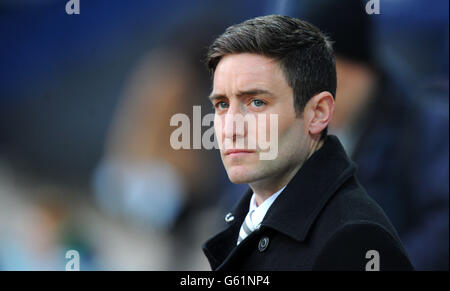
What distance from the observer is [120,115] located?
4.50m

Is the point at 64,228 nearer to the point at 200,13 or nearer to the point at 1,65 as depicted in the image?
the point at 1,65

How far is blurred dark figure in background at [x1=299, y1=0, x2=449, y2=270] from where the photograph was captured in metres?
4.30

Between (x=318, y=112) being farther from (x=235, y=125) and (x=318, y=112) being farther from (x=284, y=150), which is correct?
(x=235, y=125)

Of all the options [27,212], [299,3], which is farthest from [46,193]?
[299,3]

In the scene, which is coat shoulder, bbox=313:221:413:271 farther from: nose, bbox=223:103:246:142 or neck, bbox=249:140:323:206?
nose, bbox=223:103:246:142

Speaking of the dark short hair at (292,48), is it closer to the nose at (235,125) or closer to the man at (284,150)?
the man at (284,150)

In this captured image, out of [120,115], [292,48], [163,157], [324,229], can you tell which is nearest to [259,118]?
[292,48]

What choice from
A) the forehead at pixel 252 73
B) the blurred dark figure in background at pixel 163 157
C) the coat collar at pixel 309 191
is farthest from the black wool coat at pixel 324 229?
the blurred dark figure in background at pixel 163 157

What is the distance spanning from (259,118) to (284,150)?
6.7 inches

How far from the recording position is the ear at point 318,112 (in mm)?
2303

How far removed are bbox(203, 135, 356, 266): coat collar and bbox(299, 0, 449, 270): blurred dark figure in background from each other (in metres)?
2.09

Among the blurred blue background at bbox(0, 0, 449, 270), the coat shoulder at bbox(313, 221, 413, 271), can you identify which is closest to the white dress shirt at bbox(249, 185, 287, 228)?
the coat shoulder at bbox(313, 221, 413, 271)

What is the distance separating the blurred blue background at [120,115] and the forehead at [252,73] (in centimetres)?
216

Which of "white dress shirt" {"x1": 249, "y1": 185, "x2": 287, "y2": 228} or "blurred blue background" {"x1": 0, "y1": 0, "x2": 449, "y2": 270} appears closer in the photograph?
"white dress shirt" {"x1": 249, "y1": 185, "x2": 287, "y2": 228}
